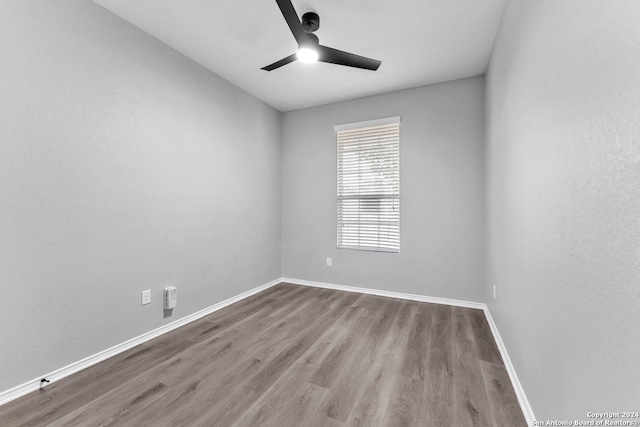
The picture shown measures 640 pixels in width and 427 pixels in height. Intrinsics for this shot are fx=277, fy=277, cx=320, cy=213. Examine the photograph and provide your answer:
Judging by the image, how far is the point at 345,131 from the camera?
389cm

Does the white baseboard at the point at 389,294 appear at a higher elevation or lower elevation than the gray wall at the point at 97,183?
lower

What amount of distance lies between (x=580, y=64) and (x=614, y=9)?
203 millimetres

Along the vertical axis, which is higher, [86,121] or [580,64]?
[86,121]

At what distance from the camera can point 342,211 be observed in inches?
→ 155

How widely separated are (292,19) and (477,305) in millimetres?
3340

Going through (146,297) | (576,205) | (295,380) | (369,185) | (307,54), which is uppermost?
(307,54)

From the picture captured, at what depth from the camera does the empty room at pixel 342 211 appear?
Answer: 3.06 feet

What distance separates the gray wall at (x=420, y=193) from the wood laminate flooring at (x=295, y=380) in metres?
0.73

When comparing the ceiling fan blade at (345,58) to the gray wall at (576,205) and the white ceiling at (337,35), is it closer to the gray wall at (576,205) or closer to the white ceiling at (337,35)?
the white ceiling at (337,35)

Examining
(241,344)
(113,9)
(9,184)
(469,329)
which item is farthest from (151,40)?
(469,329)

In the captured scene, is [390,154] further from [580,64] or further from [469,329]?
[580,64]

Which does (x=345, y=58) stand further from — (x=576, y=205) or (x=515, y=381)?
(x=515, y=381)

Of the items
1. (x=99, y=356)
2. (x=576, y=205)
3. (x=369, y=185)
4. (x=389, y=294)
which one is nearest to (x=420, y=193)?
(x=369, y=185)

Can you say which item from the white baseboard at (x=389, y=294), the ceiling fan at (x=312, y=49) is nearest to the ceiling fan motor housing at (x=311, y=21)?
the ceiling fan at (x=312, y=49)
